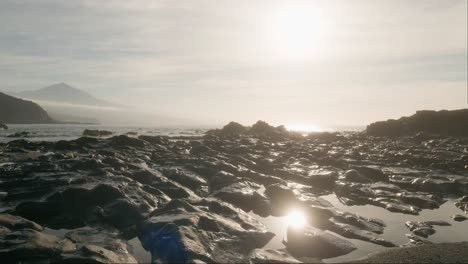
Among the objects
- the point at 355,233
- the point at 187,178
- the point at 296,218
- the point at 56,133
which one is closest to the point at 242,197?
the point at 296,218

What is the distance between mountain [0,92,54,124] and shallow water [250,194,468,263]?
183 meters

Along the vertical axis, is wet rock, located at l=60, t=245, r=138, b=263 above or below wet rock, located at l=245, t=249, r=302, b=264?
above

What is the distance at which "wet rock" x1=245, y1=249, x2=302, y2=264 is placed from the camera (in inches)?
436

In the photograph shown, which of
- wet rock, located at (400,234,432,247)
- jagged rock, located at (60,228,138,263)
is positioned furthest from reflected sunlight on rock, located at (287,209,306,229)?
jagged rock, located at (60,228,138,263)

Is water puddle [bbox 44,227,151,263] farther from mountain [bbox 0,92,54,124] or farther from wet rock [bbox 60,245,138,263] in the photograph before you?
mountain [bbox 0,92,54,124]

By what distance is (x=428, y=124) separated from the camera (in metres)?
64.9

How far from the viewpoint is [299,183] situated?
25016 mm

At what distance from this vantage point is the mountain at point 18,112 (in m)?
167

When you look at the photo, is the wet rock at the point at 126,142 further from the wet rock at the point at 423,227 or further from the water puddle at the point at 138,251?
the wet rock at the point at 423,227

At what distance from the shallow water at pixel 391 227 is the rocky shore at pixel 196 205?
0.34 m

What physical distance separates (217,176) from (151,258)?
38.5 ft

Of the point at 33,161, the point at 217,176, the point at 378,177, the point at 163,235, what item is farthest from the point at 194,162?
the point at 163,235

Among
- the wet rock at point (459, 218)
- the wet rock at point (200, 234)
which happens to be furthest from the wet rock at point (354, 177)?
the wet rock at point (200, 234)

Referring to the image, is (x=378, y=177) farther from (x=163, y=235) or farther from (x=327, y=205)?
(x=163, y=235)
